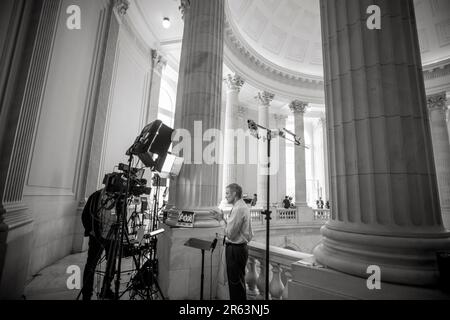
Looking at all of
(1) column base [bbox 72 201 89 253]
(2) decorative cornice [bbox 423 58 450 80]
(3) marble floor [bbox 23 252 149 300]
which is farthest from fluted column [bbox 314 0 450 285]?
(2) decorative cornice [bbox 423 58 450 80]

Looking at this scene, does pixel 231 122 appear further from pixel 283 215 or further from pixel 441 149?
pixel 441 149

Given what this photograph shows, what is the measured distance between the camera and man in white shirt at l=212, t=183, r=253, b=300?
360 cm

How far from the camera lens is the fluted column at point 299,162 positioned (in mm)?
14984

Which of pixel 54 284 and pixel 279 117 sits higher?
pixel 279 117

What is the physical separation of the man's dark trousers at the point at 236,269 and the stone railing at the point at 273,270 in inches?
16.4

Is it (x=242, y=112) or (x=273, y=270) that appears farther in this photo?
(x=242, y=112)

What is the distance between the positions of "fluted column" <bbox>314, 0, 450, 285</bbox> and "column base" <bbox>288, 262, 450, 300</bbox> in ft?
0.23

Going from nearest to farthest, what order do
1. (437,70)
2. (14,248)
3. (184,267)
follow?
(14,248)
(184,267)
(437,70)

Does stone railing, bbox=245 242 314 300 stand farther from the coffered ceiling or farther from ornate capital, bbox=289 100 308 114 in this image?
ornate capital, bbox=289 100 308 114

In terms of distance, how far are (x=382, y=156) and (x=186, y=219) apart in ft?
10.8

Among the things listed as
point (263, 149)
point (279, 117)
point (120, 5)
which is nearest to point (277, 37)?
point (279, 117)

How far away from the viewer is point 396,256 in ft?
6.61

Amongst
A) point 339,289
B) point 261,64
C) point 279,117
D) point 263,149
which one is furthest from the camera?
point 279,117
